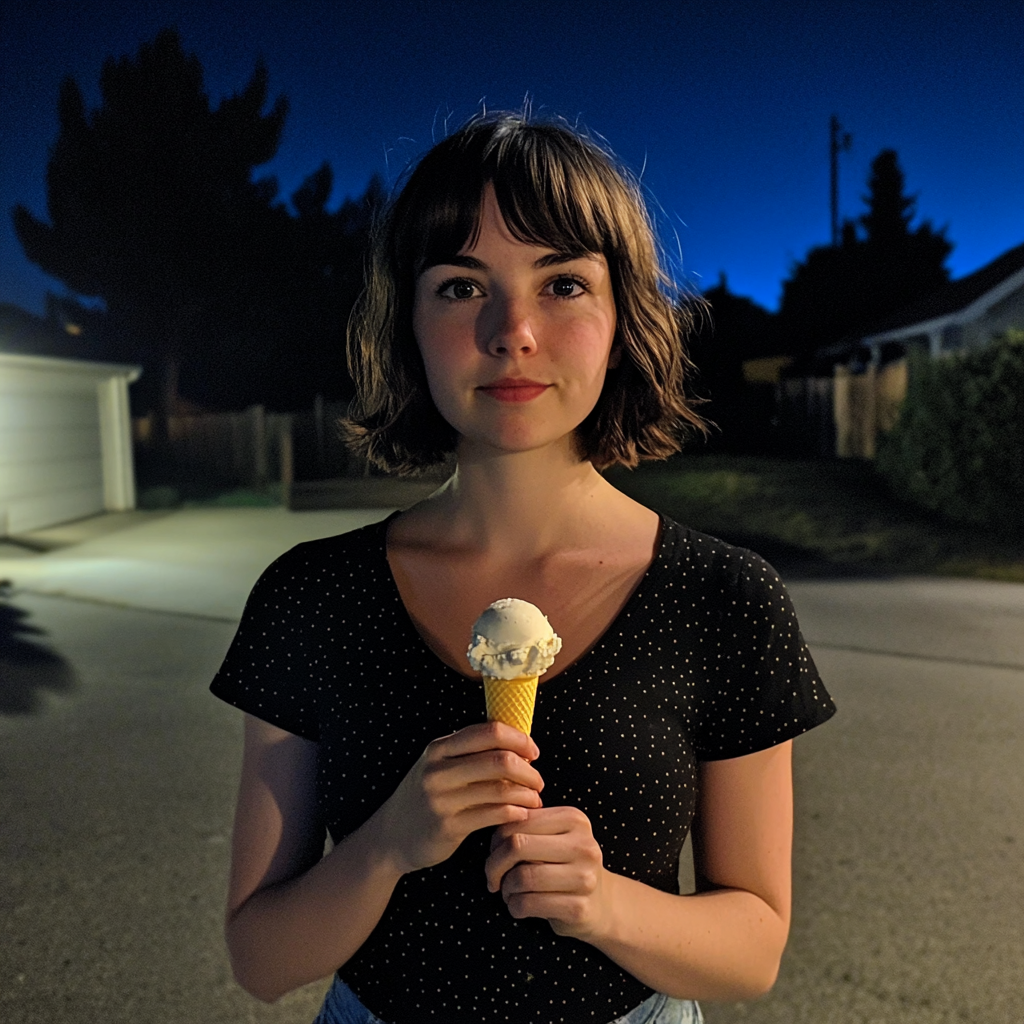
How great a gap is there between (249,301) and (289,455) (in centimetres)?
879

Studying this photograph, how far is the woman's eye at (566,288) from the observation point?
1.38 meters

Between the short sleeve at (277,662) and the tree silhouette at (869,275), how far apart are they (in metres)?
32.7

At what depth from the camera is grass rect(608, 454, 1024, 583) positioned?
11.6 m

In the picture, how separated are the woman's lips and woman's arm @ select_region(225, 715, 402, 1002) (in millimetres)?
551

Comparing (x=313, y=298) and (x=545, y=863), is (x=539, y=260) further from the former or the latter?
(x=313, y=298)

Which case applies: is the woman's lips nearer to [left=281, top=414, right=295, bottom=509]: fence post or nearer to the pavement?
the pavement

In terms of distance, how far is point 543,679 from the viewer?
1.38 meters

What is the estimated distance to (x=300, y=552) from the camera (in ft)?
5.01

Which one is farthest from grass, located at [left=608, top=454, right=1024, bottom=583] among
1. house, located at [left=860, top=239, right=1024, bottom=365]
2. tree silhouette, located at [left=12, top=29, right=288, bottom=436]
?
tree silhouette, located at [left=12, top=29, right=288, bottom=436]

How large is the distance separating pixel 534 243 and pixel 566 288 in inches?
2.8

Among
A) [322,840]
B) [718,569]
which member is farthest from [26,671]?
[718,569]

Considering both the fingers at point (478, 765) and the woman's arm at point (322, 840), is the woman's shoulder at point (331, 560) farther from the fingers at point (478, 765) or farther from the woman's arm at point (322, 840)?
the fingers at point (478, 765)

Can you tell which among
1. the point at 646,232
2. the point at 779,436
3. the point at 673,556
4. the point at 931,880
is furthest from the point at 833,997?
the point at 779,436

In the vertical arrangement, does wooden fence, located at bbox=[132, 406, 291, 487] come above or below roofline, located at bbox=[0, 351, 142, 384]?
below
